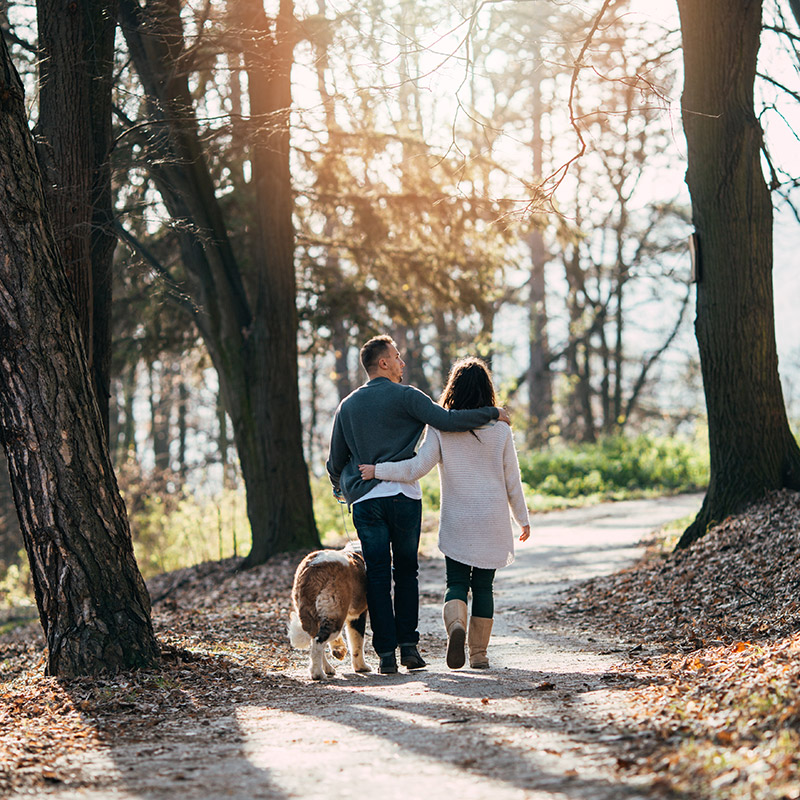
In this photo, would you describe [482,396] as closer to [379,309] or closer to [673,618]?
[673,618]

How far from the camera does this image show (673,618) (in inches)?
319

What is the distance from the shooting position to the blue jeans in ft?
21.9

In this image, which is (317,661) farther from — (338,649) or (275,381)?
(275,381)

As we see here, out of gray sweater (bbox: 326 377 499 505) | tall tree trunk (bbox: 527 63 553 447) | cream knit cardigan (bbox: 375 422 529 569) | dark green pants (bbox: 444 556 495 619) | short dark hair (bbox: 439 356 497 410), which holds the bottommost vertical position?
dark green pants (bbox: 444 556 495 619)

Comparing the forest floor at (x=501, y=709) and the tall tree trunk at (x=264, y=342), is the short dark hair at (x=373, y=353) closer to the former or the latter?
the forest floor at (x=501, y=709)

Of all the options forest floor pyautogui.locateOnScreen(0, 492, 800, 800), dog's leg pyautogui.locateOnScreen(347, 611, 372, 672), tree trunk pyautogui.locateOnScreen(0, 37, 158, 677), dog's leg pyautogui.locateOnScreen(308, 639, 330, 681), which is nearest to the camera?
forest floor pyautogui.locateOnScreen(0, 492, 800, 800)

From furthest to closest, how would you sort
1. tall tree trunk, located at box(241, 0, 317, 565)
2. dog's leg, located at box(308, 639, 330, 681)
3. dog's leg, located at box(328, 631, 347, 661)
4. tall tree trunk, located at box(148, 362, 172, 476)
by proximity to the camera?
1. tall tree trunk, located at box(148, 362, 172, 476)
2. tall tree trunk, located at box(241, 0, 317, 565)
3. dog's leg, located at box(328, 631, 347, 661)
4. dog's leg, located at box(308, 639, 330, 681)

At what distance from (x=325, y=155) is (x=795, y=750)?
12931mm

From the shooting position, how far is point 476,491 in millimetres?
6801

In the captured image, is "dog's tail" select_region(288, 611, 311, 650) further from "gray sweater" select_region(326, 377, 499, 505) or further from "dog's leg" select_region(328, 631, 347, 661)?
"gray sweater" select_region(326, 377, 499, 505)

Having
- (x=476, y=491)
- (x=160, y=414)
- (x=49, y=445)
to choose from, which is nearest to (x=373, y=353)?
(x=476, y=491)

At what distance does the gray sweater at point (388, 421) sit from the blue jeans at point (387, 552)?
0.18m

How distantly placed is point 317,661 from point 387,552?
881 millimetres

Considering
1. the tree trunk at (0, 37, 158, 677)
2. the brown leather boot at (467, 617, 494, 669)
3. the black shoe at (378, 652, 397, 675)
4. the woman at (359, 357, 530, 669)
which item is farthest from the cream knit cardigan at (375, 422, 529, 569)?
the tree trunk at (0, 37, 158, 677)
